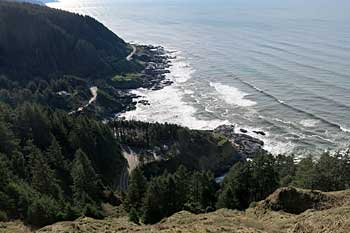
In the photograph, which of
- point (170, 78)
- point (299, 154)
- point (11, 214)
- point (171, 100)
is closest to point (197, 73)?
point (170, 78)

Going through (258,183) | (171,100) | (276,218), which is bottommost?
(171,100)

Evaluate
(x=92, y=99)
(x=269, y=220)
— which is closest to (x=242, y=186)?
(x=269, y=220)

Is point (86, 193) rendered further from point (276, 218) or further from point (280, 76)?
point (280, 76)

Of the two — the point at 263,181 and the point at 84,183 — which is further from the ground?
the point at 263,181

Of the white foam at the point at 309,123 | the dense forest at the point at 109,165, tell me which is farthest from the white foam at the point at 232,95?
the dense forest at the point at 109,165

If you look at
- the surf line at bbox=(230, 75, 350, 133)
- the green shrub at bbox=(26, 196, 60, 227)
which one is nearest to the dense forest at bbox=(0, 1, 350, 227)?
the green shrub at bbox=(26, 196, 60, 227)

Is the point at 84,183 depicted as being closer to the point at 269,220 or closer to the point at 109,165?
the point at 109,165

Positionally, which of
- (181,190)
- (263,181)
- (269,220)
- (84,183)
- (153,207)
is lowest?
(84,183)
